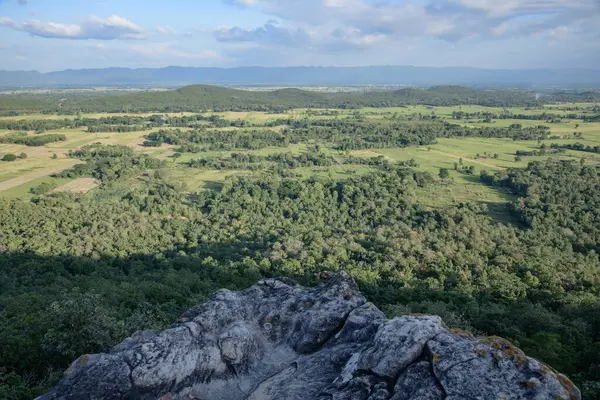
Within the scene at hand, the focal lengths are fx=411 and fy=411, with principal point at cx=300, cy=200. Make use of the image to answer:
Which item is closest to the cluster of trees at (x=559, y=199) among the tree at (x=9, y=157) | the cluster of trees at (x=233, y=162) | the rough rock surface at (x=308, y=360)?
the rough rock surface at (x=308, y=360)

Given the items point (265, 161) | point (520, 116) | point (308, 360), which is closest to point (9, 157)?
point (265, 161)

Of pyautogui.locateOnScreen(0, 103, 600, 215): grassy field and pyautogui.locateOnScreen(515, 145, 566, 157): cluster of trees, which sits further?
pyautogui.locateOnScreen(515, 145, 566, 157): cluster of trees

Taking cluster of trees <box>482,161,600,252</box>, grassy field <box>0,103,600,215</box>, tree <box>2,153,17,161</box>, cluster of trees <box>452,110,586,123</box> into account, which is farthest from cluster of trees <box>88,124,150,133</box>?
cluster of trees <box>452,110,586,123</box>

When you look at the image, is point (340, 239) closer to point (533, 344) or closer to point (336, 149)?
point (533, 344)

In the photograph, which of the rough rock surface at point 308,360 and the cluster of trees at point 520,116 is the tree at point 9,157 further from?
the cluster of trees at point 520,116

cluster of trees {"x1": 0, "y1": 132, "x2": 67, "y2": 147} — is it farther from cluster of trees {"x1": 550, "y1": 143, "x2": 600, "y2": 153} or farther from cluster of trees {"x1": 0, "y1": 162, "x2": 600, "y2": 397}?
cluster of trees {"x1": 550, "y1": 143, "x2": 600, "y2": 153}

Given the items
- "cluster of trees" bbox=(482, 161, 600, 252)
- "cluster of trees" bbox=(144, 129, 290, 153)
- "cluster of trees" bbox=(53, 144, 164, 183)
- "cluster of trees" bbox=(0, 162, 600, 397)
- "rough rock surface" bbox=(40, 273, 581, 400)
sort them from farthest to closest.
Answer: "cluster of trees" bbox=(144, 129, 290, 153), "cluster of trees" bbox=(53, 144, 164, 183), "cluster of trees" bbox=(482, 161, 600, 252), "cluster of trees" bbox=(0, 162, 600, 397), "rough rock surface" bbox=(40, 273, 581, 400)
